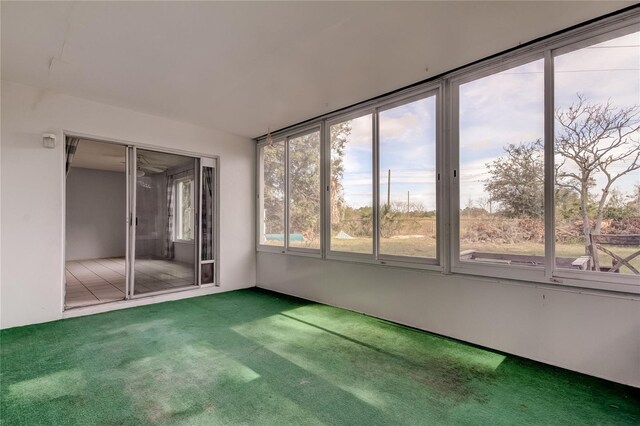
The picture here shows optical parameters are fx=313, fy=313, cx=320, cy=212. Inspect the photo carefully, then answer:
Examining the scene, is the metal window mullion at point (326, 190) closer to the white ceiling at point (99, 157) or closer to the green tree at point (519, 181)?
the green tree at point (519, 181)

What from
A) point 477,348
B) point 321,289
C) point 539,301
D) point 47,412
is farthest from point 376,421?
point 321,289

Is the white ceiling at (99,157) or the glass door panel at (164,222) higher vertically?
the white ceiling at (99,157)

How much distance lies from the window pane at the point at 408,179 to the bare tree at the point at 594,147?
3.83ft

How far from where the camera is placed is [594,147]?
8.32ft

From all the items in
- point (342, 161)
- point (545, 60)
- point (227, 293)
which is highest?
point (545, 60)

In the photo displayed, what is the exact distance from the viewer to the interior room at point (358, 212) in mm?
2283

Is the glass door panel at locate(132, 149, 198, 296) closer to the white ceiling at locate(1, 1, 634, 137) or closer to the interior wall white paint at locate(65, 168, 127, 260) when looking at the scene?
the white ceiling at locate(1, 1, 634, 137)

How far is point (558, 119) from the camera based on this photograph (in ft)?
8.83

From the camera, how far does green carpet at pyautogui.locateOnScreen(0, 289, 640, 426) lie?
1989mm

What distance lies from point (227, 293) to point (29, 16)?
163 inches

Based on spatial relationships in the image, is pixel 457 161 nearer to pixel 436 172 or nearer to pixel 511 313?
pixel 436 172

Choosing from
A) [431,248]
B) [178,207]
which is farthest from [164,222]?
[431,248]

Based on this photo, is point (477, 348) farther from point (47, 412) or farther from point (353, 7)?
point (47, 412)

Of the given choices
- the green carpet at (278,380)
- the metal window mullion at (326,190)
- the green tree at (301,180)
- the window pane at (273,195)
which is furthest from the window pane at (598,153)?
the window pane at (273,195)
